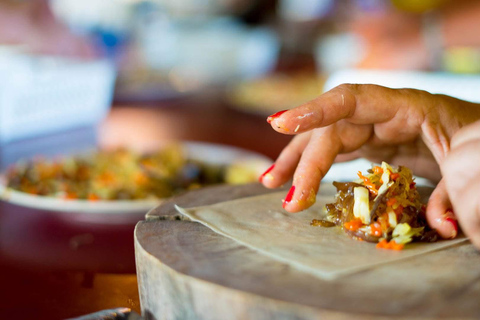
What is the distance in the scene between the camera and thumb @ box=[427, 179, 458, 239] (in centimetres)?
79

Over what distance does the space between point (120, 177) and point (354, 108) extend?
3.10ft

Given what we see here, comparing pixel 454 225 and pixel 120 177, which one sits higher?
pixel 454 225

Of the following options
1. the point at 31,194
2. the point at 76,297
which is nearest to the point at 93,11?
the point at 31,194

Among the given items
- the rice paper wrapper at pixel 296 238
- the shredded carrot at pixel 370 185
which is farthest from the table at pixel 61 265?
the shredded carrot at pixel 370 185

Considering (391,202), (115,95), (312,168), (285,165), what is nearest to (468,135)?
(391,202)

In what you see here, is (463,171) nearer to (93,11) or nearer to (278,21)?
(93,11)

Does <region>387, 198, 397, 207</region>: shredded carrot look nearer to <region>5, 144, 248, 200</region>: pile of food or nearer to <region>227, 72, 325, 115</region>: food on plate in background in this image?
<region>5, 144, 248, 200</region>: pile of food

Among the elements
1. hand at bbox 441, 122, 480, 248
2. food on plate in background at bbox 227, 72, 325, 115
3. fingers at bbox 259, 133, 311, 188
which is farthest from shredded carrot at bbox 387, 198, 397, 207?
food on plate in background at bbox 227, 72, 325, 115

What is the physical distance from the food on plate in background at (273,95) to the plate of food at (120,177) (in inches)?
57.1

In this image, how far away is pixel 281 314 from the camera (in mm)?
566

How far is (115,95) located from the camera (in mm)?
4133

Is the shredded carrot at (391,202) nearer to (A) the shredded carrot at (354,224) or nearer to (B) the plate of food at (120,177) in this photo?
(A) the shredded carrot at (354,224)

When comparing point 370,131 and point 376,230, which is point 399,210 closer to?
point 376,230

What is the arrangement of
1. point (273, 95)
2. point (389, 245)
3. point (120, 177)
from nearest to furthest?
point (389, 245) → point (120, 177) → point (273, 95)
